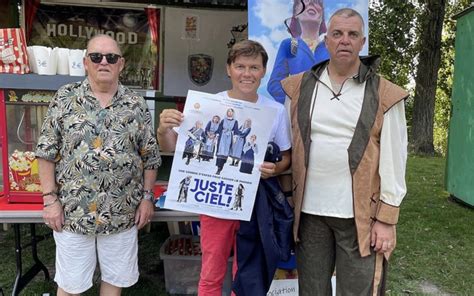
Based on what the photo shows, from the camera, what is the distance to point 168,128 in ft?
6.74

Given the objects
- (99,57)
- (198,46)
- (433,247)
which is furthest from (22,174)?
(433,247)

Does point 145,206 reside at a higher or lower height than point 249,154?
lower

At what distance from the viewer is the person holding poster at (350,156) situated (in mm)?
1959

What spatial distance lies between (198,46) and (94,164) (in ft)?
10.7

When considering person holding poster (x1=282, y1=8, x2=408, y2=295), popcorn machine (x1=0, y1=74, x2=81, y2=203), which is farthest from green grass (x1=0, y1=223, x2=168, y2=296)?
person holding poster (x1=282, y1=8, x2=408, y2=295)

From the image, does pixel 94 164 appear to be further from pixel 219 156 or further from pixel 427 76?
pixel 427 76

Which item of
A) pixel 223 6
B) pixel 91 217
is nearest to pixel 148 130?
pixel 91 217

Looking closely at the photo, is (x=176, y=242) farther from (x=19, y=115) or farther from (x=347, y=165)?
(x=347, y=165)

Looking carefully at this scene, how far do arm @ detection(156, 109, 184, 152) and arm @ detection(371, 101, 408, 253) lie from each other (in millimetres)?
898

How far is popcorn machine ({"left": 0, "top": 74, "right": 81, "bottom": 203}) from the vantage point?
2.78m

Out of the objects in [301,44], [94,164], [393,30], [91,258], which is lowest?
[91,258]

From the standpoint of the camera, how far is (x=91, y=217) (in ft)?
7.22

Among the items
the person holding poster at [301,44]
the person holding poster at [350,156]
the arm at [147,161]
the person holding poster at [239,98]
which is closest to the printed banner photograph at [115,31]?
the person holding poster at [301,44]

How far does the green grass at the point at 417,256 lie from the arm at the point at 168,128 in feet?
5.55
